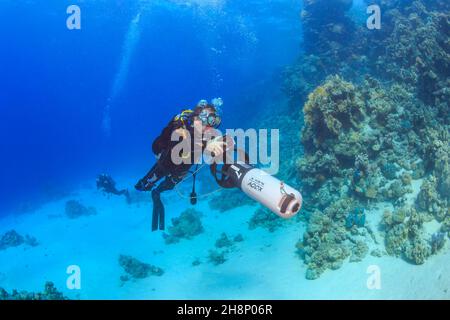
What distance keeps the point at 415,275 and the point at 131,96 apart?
13171 cm

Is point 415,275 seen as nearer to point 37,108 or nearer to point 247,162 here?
point 247,162

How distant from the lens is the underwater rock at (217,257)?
977cm

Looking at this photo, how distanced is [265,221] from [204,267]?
2.58m

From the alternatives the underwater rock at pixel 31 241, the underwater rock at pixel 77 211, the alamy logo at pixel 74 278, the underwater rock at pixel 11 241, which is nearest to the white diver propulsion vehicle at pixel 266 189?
the alamy logo at pixel 74 278

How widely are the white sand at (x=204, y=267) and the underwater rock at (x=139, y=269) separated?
261mm

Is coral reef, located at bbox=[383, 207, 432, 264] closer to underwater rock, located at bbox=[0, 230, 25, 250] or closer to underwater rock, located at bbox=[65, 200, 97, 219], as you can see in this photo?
underwater rock, located at bbox=[65, 200, 97, 219]

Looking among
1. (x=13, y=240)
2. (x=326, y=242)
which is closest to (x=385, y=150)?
(x=326, y=242)

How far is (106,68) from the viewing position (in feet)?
263

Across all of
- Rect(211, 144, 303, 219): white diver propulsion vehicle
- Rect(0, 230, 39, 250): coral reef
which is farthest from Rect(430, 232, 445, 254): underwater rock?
Rect(0, 230, 39, 250): coral reef

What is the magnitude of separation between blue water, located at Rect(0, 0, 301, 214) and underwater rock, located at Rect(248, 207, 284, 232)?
19580 millimetres

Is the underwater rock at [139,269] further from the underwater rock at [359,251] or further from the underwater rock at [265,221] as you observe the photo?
the underwater rock at [359,251]

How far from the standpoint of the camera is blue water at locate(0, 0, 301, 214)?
3784 cm

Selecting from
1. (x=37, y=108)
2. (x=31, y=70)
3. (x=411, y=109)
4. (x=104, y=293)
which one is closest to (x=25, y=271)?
(x=104, y=293)

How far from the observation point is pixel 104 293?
9859 millimetres
